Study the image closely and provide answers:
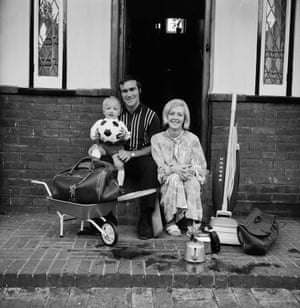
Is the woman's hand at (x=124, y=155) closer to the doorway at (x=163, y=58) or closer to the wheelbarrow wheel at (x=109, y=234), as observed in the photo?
the wheelbarrow wheel at (x=109, y=234)

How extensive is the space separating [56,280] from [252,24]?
3.47 m

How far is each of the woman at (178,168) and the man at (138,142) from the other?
0.32 ft

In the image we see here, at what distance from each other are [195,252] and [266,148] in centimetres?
208

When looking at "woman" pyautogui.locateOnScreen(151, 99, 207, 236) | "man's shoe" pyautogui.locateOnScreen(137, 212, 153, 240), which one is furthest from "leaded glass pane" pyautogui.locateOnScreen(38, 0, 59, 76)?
"man's shoe" pyautogui.locateOnScreen(137, 212, 153, 240)


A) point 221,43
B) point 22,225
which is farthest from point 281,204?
point 22,225

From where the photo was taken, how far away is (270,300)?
3.03 meters

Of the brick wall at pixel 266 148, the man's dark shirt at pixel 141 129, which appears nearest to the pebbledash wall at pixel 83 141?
the brick wall at pixel 266 148

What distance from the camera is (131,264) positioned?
336 cm

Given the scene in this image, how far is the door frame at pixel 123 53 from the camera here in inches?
191

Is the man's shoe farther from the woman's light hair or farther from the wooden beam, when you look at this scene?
the wooden beam

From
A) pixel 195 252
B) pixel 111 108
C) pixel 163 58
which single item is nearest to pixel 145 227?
pixel 195 252

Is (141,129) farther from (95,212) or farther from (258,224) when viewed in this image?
(258,224)

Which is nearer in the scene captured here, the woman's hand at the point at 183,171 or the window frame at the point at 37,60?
the woman's hand at the point at 183,171

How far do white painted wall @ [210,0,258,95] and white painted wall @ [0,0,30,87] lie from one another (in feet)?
6.96
